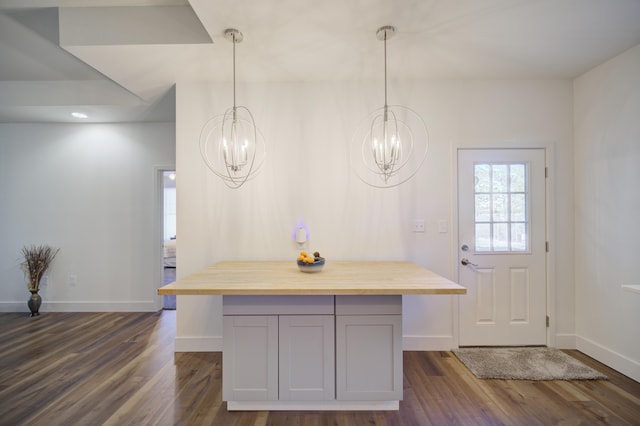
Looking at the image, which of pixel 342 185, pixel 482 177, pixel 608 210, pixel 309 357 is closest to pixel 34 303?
pixel 309 357

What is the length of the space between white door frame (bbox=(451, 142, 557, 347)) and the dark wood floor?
1.09 ft

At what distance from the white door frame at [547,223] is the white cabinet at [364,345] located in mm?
1306

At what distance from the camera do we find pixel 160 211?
4.29 metres

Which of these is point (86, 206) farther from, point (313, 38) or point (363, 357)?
point (363, 357)

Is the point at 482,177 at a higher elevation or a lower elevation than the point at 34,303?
higher

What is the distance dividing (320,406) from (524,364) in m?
1.87

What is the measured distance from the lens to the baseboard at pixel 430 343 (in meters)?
2.98

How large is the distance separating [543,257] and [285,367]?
2.71 meters

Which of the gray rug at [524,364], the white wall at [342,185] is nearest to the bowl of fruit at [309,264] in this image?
the white wall at [342,185]

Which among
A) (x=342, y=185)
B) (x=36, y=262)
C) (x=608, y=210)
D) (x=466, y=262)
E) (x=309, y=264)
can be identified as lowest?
(x=36, y=262)

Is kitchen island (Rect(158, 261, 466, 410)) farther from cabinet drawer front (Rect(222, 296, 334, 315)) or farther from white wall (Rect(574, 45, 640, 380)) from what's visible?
white wall (Rect(574, 45, 640, 380))

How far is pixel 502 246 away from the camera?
3031 millimetres

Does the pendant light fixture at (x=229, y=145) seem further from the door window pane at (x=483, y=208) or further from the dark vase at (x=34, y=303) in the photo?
the dark vase at (x=34, y=303)

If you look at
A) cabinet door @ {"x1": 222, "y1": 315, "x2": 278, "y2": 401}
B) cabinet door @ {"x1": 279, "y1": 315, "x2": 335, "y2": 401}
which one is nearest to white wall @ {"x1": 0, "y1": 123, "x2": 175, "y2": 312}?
cabinet door @ {"x1": 222, "y1": 315, "x2": 278, "y2": 401}
